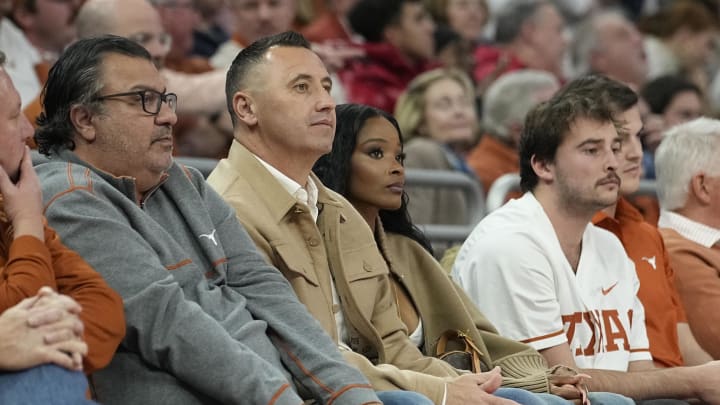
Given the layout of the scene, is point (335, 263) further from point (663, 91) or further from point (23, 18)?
point (663, 91)

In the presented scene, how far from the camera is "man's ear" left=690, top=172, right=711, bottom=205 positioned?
575 cm

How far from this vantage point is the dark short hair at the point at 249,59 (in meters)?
4.36

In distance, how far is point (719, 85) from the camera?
34.6 feet

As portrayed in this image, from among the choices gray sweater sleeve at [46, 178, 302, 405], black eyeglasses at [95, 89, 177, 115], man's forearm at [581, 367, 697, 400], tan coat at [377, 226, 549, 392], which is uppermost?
black eyeglasses at [95, 89, 177, 115]

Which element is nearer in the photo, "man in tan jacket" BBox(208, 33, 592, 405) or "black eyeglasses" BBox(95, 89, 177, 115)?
"black eyeglasses" BBox(95, 89, 177, 115)

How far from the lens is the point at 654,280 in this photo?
5402mm

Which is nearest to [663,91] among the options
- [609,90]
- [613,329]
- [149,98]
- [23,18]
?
[609,90]

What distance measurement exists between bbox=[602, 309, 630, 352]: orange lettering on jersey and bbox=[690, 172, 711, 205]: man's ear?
945 millimetres

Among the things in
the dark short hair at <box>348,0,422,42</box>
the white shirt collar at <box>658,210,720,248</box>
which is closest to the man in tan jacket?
the white shirt collar at <box>658,210,720,248</box>

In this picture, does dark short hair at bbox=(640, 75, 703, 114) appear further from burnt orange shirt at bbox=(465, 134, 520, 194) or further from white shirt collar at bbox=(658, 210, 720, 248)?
white shirt collar at bbox=(658, 210, 720, 248)

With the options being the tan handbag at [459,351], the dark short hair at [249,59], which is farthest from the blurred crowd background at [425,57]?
the tan handbag at [459,351]

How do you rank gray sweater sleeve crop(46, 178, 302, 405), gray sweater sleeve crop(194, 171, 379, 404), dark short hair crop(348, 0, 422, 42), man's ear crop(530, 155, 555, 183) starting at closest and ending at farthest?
gray sweater sleeve crop(46, 178, 302, 405) < gray sweater sleeve crop(194, 171, 379, 404) < man's ear crop(530, 155, 555, 183) < dark short hair crop(348, 0, 422, 42)

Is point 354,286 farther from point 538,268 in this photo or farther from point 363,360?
point 538,268

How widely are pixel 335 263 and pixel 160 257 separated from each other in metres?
0.75
